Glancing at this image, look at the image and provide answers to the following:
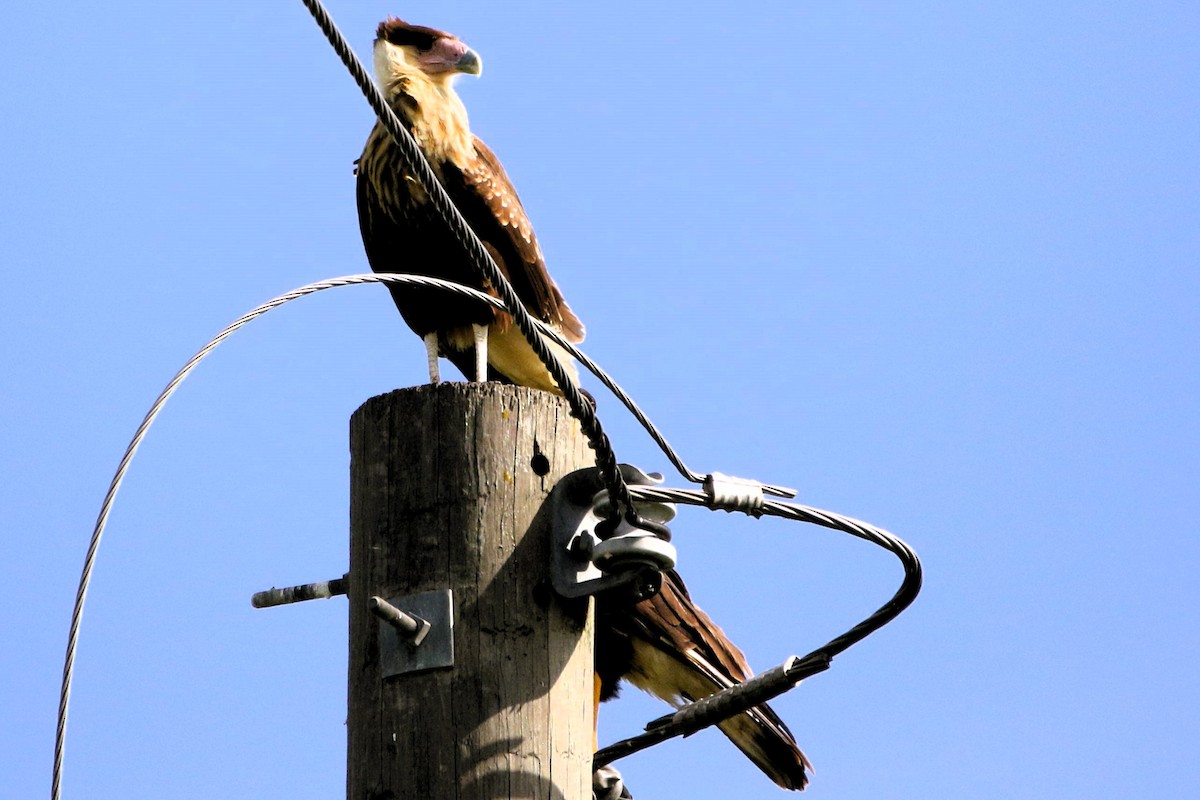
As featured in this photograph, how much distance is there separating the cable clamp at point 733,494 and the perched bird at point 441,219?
8.68 feet

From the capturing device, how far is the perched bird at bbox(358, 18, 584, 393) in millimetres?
6191

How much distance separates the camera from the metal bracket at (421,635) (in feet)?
10.3

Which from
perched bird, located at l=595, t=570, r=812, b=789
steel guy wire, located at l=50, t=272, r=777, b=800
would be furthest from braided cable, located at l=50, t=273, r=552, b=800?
perched bird, located at l=595, t=570, r=812, b=789

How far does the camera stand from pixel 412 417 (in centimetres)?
334

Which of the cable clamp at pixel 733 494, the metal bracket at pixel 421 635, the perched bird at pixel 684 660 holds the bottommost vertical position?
the metal bracket at pixel 421 635

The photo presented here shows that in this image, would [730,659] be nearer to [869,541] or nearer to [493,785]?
[869,541]

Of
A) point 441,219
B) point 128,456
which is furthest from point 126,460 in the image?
point 441,219

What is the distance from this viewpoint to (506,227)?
6379 millimetres

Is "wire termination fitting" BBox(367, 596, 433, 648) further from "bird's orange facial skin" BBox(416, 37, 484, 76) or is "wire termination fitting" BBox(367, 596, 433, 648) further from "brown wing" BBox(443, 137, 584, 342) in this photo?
"bird's orange facial skin" BBox(416, 37, 484, 76)

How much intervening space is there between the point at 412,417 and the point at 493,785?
0.78 meters

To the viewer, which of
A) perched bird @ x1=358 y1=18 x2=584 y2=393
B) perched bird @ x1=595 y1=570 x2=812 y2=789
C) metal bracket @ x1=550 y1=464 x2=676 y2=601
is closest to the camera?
metal bracket @ x1=550 y1=464 x2=676 y2=601

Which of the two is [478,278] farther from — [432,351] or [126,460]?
[126,460]

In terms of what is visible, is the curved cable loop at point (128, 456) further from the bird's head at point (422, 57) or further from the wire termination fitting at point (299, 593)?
the bird's head at point (422, 57)

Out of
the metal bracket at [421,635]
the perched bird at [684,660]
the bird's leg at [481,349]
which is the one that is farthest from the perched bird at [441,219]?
the metal bracket at [421,635]
